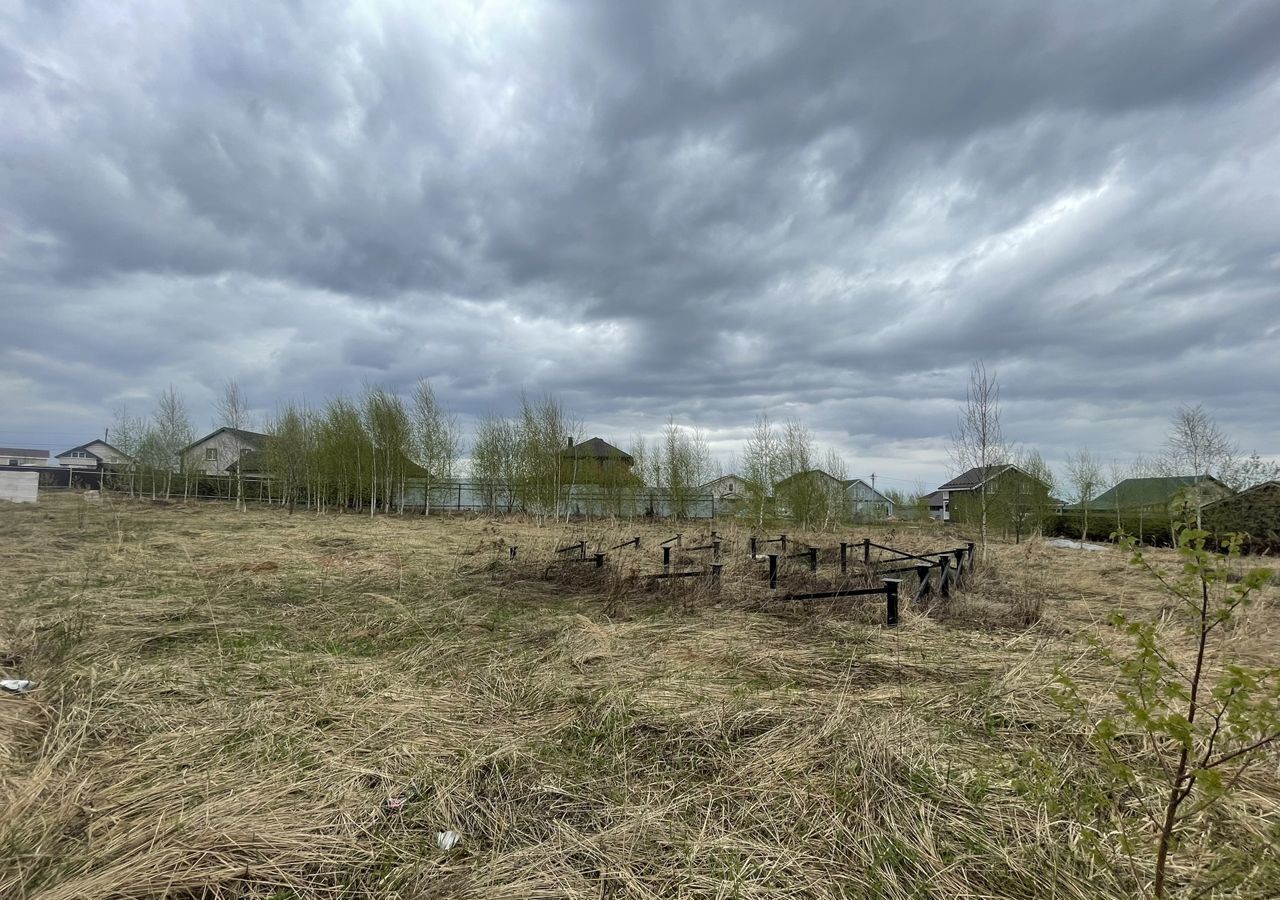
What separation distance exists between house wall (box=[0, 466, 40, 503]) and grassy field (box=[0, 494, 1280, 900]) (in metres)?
27.1

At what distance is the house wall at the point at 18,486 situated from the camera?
25.0m

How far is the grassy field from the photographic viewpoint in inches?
85.9

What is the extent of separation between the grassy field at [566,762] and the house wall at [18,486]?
27096 mm

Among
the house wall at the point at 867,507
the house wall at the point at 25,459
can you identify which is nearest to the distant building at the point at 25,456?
the house wall at the point at 25,459

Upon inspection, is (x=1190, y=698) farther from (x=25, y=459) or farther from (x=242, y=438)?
(x=25, y=459)

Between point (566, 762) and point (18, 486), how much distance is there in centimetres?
3446

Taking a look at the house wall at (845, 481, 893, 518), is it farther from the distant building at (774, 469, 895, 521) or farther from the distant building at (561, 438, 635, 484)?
the distant building at (561, 438, 635, 484)

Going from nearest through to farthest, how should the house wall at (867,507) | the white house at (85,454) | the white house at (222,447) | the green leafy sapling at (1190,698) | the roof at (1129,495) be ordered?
the green leafy sapling at (1190,698)
the roof at (1129,495)
the house wall at (867,507)
the white house at (222,447)
the white house at (85,454)

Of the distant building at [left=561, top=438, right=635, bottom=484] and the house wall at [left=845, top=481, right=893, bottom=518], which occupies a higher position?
the distant building at [left=561, top=438, right=635, bottom=484]

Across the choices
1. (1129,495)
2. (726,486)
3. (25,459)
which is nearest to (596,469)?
(726,486)

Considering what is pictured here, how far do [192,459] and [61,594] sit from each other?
121 ft

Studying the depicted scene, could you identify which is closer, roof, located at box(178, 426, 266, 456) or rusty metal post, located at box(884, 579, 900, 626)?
rusty metal post, located at box(884, 579, 900, 626)

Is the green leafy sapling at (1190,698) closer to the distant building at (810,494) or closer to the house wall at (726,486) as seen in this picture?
the distant building at (810,494)

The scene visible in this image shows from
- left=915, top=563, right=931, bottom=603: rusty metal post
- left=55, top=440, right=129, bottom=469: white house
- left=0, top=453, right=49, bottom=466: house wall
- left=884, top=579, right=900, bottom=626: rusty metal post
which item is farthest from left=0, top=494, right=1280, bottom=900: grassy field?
left=0, top=453, right=49, bottom=466: house wall
